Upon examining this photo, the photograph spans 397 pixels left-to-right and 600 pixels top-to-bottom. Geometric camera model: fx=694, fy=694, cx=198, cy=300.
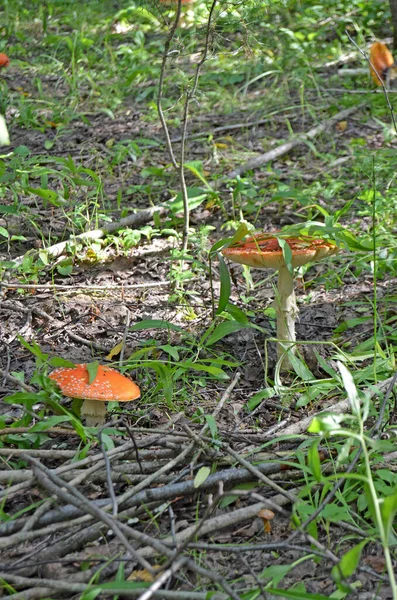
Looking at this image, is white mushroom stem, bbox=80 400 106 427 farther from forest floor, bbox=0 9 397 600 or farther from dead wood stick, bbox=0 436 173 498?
dead wood stick, bbox=0 436 173 498

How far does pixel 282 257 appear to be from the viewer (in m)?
3.02

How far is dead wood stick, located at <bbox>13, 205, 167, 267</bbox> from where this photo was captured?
4.38m

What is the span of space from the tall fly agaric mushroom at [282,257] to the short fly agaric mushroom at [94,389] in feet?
2.53

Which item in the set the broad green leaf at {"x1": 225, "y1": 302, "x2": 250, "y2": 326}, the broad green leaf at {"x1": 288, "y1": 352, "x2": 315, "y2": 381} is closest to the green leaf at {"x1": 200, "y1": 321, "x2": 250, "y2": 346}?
the broad green leaf at {"x1": 225, "y1": 302, "x2": 250, "y2": 326}

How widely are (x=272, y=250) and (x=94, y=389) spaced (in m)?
1.02

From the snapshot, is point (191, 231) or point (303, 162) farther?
point (303, 162)

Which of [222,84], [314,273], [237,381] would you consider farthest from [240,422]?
[222,84]

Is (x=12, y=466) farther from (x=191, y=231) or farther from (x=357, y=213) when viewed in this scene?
(x=357, y=213)

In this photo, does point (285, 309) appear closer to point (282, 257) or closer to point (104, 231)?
point (282, 257)

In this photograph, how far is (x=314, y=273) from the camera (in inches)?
173

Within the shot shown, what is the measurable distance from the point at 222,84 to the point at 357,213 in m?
3.00

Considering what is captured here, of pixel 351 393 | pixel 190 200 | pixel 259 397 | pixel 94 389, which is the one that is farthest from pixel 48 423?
pixel 190 200

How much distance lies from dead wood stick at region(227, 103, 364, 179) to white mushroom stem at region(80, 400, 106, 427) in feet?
9.33

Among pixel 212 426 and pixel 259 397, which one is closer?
pixel 212 426
